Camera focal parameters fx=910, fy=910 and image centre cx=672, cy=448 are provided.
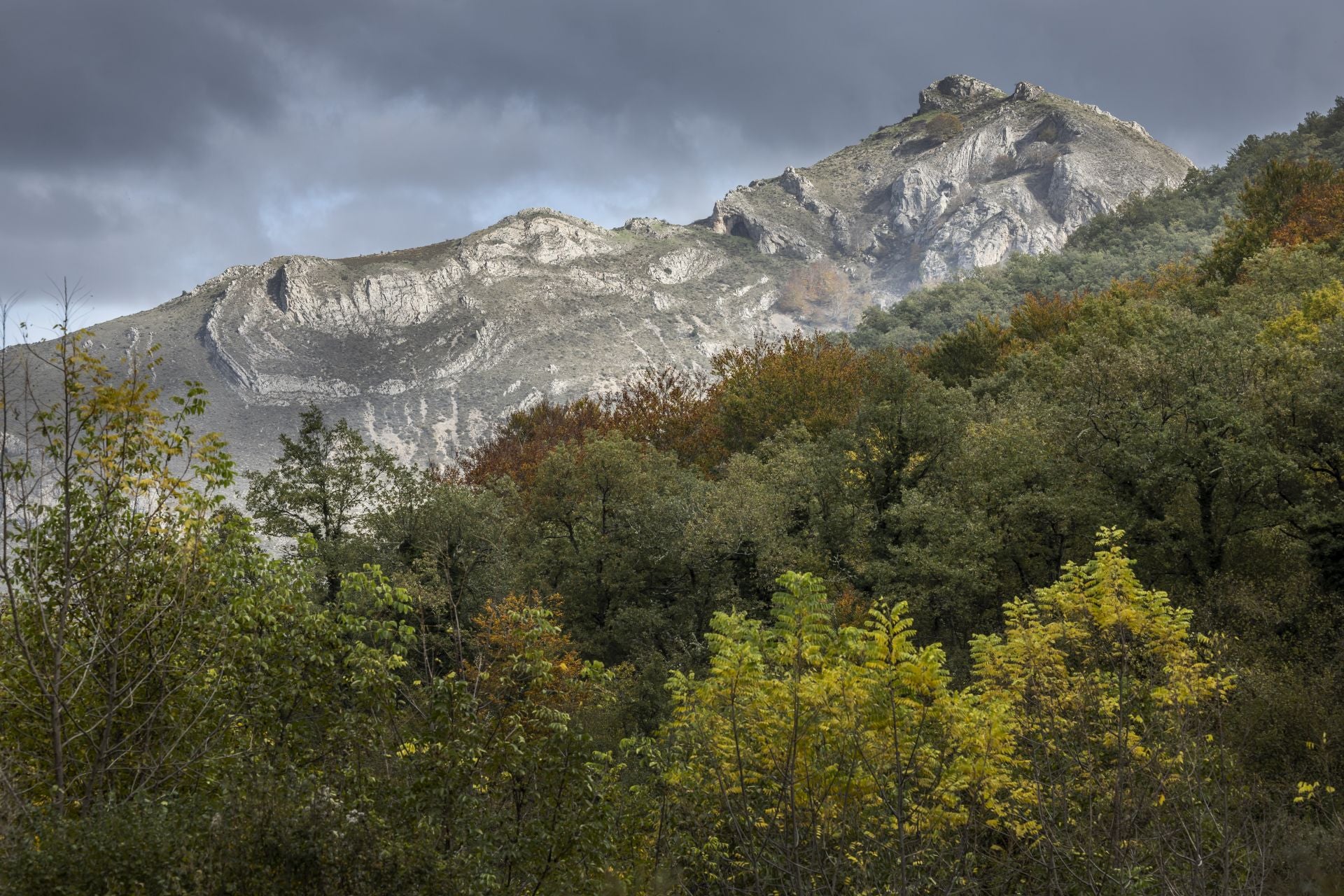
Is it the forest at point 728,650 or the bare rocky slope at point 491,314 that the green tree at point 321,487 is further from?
the bare rocky slope at point 491,314

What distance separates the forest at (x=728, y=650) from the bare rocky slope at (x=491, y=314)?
87.0 meters

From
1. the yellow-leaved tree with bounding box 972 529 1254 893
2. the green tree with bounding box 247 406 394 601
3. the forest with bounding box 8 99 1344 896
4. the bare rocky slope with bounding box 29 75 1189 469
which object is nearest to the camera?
the forest with bounding box 8 99 1344 896

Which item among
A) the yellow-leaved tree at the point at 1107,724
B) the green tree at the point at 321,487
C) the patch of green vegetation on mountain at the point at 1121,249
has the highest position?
the patch of green vegetation on mountain at the point at 1121,249

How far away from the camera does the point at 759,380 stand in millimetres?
59438

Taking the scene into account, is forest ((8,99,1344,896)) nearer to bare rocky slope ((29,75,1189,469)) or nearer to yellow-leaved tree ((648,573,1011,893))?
yellow-leaved tree ((648,573,1011,893))

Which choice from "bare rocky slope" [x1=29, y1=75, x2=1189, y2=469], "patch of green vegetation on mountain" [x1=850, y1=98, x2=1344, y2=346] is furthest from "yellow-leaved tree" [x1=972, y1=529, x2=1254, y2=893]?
"bare rocky slope" [x1=29, y1=75, x2=1189, y2=469]

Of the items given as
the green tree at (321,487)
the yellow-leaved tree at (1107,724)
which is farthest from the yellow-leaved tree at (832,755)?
the green tree at (321,487)

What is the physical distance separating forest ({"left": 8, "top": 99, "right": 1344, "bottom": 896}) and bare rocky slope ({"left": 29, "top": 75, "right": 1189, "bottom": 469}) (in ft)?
286

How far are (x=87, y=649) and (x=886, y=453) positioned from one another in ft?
88.2

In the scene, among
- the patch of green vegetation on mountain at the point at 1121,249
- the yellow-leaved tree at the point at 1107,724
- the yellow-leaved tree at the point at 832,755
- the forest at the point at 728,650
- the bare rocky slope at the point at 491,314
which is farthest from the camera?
the bare rocky slope at the point at 491,314

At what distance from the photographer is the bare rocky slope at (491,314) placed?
128500 millimetres

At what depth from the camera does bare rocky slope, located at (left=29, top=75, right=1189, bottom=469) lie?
422ft

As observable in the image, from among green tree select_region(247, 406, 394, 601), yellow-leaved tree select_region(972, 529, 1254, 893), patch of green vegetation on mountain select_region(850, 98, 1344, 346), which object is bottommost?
yellow-leaved tree select_region(972, 529, 1254, 893)

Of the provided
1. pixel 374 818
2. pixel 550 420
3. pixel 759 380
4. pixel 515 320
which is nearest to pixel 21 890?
pixel 374 818
